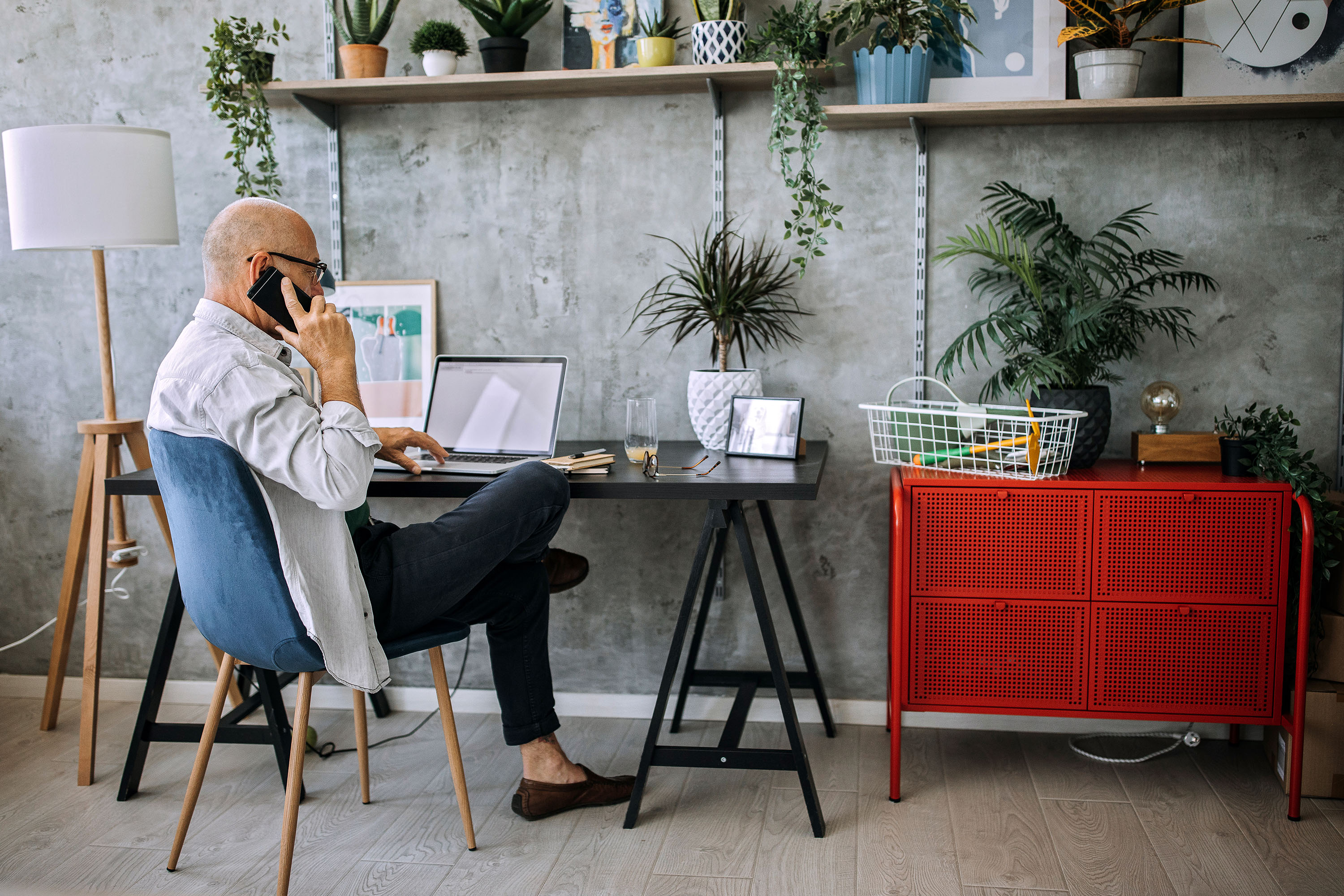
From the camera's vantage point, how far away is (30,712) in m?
3.17

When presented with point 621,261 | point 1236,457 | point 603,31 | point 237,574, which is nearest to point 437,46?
point 603,31

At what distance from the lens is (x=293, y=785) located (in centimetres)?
205

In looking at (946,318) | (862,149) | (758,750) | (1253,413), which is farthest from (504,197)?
(1253,413)

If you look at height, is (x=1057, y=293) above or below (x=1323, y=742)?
above

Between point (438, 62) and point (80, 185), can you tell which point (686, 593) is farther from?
point (80, 185)

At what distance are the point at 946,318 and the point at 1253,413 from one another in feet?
2.80

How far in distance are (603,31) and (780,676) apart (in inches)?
70.2

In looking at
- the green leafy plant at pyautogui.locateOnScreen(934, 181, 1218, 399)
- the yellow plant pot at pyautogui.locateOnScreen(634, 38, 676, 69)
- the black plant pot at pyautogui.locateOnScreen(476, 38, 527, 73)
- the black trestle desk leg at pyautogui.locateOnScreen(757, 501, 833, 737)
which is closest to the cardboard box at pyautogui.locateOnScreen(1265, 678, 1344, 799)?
the green leafy plant at pyautogui.locateOnScreen(934, 181, 1218, 399)

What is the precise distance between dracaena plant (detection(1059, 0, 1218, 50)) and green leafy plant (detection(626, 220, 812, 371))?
3.04 ft

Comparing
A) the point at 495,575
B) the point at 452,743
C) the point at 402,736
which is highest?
the point at 495,575

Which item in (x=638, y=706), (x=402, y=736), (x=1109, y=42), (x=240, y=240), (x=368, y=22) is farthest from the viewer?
(x=638, y=706)

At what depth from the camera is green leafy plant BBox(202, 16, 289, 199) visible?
2.78 metres

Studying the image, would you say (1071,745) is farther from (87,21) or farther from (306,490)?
(87,21)

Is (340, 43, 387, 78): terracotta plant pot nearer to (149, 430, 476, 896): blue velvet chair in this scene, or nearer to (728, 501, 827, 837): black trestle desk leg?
(149, 430, 476, 896): blue velvet chair
